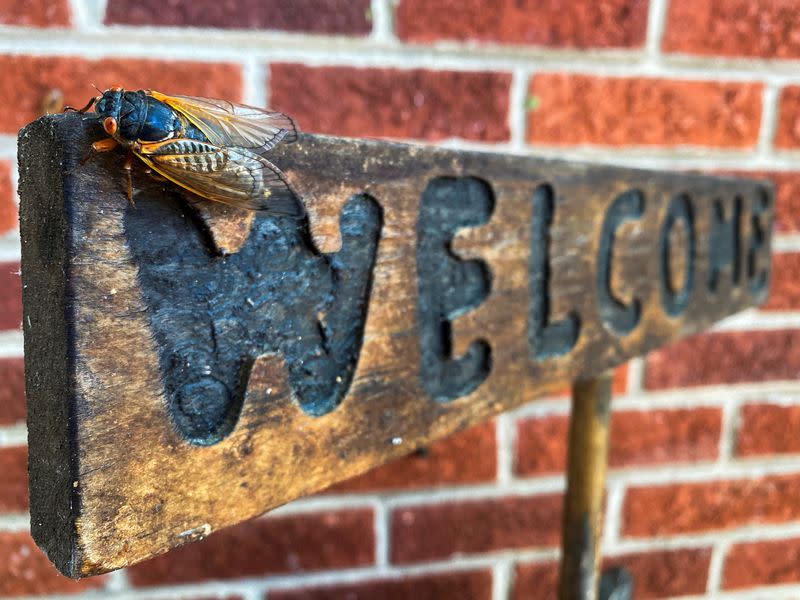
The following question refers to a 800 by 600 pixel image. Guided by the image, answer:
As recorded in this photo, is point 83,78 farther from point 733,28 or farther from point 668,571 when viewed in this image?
point 668,571

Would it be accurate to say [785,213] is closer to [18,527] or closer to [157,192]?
[157,192]

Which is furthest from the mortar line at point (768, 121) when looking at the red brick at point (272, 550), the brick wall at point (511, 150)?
the red brick at point (272, 550)

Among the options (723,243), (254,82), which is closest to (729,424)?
(723,243)

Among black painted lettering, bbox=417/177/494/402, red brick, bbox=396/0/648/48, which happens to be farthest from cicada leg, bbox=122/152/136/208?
red brick, bbox=396/0/648/48

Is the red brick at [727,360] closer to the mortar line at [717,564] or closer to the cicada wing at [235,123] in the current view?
the mortar line at [717,564]

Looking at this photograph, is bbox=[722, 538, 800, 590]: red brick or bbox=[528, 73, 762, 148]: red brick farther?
bbox=[722, 538, 800, 590]: red brick

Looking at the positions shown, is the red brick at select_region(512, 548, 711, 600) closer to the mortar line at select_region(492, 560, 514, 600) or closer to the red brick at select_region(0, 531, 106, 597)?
the mortar line at select_region(492, 560, 514, 600)
